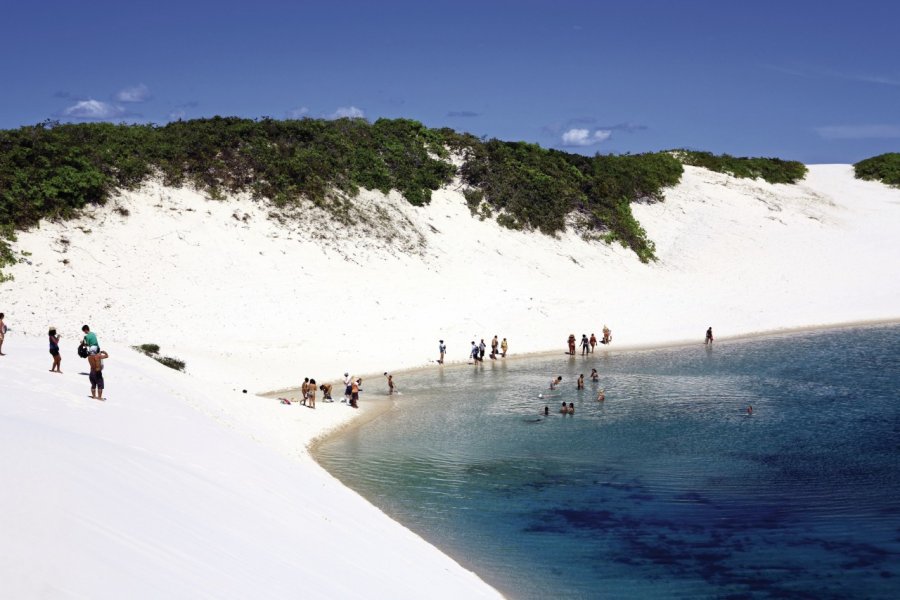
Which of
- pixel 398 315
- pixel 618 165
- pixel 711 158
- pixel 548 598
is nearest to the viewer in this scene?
pixel 548 598

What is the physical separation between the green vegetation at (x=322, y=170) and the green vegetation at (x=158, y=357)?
9.02 meters

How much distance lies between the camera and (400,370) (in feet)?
121

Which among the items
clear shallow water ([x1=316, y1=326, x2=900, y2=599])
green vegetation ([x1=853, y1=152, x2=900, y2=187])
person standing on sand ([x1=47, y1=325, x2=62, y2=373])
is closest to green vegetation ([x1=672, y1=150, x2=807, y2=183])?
green vegetation ([x1=853, y1=152, x2=900, y2=187])

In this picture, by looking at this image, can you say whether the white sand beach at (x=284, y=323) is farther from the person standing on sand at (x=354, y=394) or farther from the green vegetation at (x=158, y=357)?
the person standing on sand at (x=354, y=394)

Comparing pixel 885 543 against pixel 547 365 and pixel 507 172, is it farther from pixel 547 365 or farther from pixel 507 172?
pixel 507 172

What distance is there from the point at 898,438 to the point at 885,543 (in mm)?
9126

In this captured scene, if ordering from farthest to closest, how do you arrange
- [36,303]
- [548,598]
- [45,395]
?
[36,303] → [45,395] → [548,598]

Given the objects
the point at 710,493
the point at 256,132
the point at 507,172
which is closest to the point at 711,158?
the point at 507,172

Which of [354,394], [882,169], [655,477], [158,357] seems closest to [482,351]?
[354,394]

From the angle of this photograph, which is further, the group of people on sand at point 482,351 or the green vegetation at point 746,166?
the green vegetation at point 746,166

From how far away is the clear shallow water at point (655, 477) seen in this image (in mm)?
15016

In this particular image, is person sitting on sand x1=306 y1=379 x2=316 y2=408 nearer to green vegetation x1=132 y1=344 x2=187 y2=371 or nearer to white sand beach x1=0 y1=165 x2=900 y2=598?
white sand beach x1=0 y1=165 x2=900 y2=598

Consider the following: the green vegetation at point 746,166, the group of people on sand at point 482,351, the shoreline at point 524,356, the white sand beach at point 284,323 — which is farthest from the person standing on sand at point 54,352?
the green vegetation at point 746,166

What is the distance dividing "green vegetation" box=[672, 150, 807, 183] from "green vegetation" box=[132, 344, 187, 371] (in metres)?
56.9
